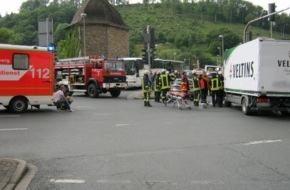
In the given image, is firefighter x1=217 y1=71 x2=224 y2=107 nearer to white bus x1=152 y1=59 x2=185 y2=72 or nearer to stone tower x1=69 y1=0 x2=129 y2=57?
white bus x1=152 y1=59 x2=185 y2=72

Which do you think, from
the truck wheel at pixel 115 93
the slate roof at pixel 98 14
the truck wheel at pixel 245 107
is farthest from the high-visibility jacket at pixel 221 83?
the slate roof at pixel 98 14

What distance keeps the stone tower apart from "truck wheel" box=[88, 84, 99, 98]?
125ft

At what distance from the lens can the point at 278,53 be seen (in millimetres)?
17844

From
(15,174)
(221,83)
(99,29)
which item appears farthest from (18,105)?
(99,29)

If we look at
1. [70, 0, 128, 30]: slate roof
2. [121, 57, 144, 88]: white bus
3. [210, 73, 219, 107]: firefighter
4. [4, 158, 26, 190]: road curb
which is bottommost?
[4, 158, 26, 190]: road curb

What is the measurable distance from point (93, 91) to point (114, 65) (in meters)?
2.34

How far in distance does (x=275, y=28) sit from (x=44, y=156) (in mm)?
123490

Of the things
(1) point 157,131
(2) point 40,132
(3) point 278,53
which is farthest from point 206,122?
(2) point 40,132

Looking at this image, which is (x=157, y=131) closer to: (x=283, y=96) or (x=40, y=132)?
(x=40, y=132)

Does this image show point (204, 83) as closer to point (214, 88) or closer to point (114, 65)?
point (214, 88)

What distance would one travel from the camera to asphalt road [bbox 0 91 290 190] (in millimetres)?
7117

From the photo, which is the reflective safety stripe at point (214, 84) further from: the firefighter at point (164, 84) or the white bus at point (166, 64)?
the white bus at point (166, 64)

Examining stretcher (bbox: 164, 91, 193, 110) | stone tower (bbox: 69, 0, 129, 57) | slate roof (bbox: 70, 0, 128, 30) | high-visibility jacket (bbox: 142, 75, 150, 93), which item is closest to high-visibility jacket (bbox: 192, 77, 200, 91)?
stretcher (bbox: 164, 91, 193, 110)

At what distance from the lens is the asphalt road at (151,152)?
712 centimetres
